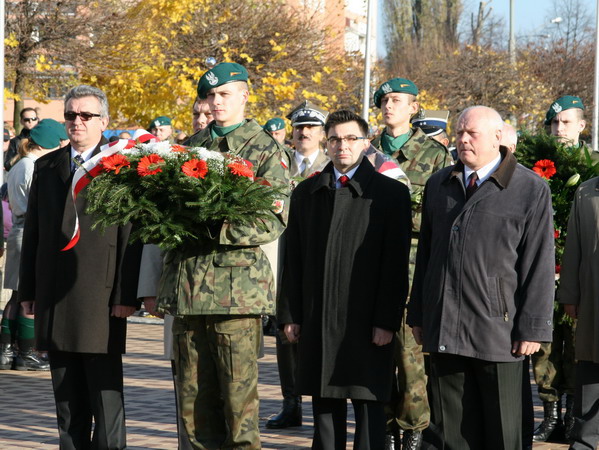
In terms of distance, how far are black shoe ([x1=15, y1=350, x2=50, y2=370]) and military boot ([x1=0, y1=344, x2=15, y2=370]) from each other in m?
0.12

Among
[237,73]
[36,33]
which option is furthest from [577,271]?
[36,33]

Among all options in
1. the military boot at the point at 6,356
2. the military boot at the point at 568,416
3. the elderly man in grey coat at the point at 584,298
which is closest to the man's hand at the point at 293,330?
the elderly man in grey coat at the point at 584,298

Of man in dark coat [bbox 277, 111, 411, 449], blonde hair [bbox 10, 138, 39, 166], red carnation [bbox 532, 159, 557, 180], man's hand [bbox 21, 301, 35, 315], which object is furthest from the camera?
blonde hair [bbox 10, 138, 39, 166]

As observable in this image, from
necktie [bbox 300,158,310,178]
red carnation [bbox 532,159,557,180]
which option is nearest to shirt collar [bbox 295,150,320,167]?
necktie [bbox 300,158,310,178]

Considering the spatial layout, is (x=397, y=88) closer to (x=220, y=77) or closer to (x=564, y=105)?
(x=564, y=105)

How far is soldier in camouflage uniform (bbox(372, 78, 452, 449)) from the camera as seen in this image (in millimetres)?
7160

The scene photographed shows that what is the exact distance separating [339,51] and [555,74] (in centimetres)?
1051

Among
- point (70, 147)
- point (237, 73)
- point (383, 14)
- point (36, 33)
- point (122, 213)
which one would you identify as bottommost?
point (122, 213)

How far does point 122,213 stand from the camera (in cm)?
584

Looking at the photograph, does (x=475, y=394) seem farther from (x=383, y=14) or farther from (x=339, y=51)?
(x=383, y=14)

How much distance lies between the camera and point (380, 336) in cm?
603

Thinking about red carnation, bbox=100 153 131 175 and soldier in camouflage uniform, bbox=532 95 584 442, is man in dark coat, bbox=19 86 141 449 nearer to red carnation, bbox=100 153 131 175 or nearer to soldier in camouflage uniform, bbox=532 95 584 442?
red carnation, bbox=100 153 131 175

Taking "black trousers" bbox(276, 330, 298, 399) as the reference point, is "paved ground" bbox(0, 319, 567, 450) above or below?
below

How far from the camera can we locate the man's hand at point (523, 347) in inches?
223
